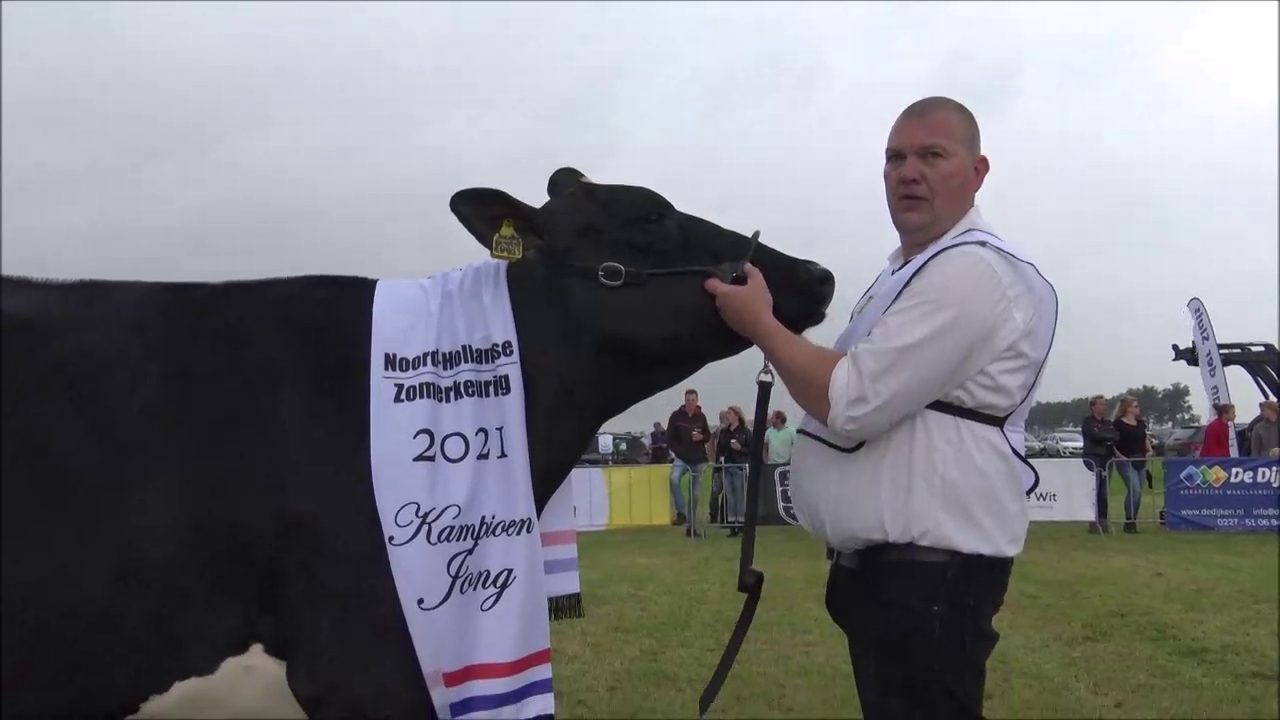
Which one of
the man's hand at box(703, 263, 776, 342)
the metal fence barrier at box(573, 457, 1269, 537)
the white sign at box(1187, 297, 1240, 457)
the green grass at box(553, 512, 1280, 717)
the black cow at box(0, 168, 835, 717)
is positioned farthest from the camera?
the metal fence barrier at box(573, 457, 1269, 537)

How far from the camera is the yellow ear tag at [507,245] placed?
296 cm

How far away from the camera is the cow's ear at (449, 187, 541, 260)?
2941 millimetres

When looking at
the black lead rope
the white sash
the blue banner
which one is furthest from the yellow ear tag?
the blue banner

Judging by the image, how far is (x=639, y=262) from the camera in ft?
9.40

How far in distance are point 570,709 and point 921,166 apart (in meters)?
3.90

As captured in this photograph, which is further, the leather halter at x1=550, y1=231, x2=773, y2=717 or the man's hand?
the leather halter at x1=550, y1=231, x2=773, y2=717

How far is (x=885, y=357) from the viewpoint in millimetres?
2418

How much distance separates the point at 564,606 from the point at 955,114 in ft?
6.03

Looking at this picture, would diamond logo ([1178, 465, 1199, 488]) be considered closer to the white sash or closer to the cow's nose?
the cow's nose

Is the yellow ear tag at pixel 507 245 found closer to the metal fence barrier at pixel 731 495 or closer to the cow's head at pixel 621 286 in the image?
the cow's head at pixel 621 286

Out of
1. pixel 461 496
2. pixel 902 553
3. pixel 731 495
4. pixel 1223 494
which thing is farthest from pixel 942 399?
pixel 1223 494

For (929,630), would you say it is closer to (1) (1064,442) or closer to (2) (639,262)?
(2) (639,262)

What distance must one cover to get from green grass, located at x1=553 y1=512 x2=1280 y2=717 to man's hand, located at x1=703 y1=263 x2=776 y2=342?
329cm

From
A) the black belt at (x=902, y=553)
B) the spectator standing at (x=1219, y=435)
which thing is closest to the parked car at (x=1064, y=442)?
the spectator standing at (x=1219, y=435)
